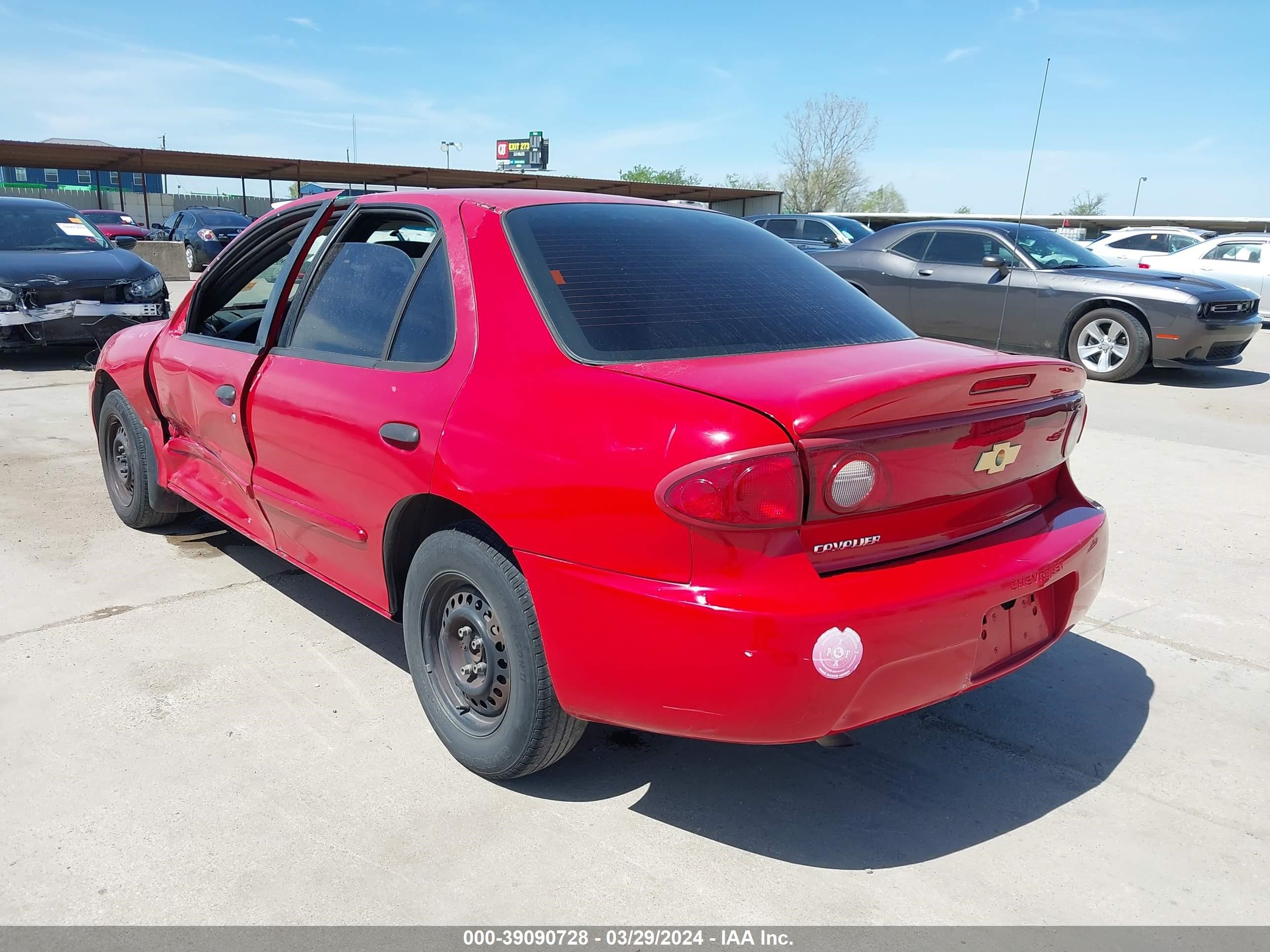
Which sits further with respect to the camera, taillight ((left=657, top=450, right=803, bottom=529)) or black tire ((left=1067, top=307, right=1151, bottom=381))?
black tire ((left=1067, top=307, right=1151, bottom=381))

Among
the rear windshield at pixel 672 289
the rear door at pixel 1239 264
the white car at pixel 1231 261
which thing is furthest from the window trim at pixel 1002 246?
the rear windshield at pixel 672 289

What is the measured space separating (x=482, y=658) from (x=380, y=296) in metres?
1.23

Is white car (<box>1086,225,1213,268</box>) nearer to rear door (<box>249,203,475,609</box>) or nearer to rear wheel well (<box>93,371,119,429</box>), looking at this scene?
rear wheel well (<box>93,371,119,429</box>)

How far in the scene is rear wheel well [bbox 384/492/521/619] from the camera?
2.78 meters

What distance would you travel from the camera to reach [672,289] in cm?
285

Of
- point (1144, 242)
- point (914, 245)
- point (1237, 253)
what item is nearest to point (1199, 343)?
point (914, 245)

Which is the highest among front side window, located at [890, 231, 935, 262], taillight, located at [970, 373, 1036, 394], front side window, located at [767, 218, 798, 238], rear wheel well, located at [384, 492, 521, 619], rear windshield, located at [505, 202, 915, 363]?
front side window, located at [767, 218, 798, 238]

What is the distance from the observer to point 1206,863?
96.3 inches

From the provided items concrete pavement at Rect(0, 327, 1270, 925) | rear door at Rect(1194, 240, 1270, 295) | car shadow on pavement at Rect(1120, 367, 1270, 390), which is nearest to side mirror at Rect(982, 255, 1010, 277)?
car shadow on pavement at Rect(1120, 367, 1270, 390)

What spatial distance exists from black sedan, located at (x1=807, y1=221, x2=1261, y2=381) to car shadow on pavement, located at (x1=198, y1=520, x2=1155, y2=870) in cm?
670

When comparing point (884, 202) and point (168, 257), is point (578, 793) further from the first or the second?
point (884, 202)
